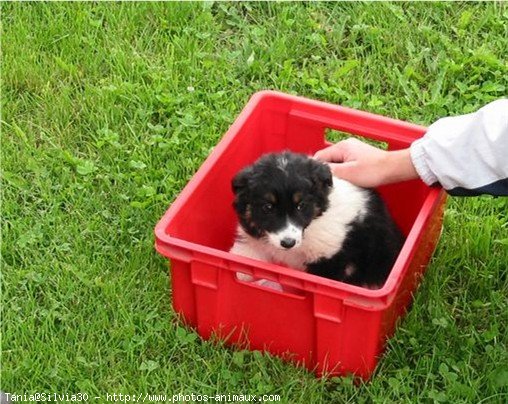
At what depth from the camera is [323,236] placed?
142 inches

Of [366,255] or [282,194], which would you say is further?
[366,255]

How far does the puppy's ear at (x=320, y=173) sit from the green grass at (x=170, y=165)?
22.7 inches

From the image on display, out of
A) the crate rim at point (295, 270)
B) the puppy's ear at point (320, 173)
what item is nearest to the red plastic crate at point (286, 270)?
the crate rim at point (295, 270)

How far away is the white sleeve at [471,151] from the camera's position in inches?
129

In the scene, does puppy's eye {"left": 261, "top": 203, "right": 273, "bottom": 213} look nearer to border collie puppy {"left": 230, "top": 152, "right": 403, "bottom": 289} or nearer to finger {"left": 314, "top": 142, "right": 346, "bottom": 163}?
border collie puppy {"left": 230, "top": 152, "right": 403, "bottom": 289}

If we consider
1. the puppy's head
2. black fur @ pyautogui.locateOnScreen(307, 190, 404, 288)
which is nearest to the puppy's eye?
the puppy's head

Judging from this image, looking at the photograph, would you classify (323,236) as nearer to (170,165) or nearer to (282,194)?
(282,194)

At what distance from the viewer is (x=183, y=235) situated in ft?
12.0

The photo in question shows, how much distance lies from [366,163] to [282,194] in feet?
1.42

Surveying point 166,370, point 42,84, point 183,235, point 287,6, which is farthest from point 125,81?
point 166,370

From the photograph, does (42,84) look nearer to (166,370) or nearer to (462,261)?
(166,370)

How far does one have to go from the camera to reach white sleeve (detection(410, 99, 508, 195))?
3.27m

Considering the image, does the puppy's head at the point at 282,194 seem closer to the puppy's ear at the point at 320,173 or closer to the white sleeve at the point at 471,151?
the puppy's ear at the point at 320,173

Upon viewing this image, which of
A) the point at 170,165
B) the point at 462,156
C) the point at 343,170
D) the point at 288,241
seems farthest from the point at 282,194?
the point at 170,165
